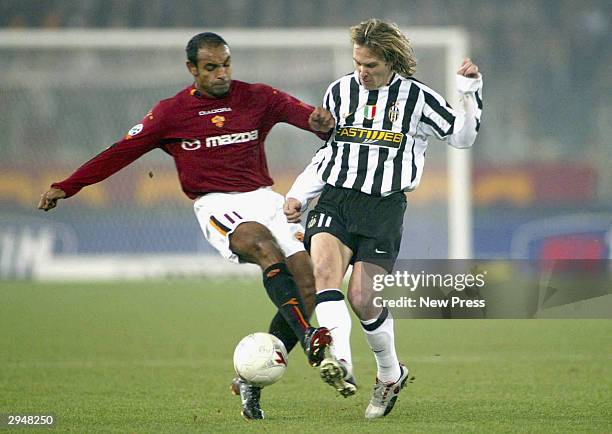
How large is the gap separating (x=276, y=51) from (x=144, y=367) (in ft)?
27.9

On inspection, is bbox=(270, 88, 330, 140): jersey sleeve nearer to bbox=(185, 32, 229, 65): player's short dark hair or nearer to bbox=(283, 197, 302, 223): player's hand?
bbox=(185, 32, 229, 65): player's short dark hair

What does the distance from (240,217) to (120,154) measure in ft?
2.52

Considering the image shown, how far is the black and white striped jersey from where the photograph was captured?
6.08 m

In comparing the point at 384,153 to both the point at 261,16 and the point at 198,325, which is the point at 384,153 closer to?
the point at 198,325

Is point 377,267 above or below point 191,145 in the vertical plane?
below

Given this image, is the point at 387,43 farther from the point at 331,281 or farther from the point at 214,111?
the point at 331,281

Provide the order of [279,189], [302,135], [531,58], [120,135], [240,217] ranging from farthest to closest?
1. [531,58]
2. [279,189]
3. [302,135]
4. [120,135]
5. [240,217]

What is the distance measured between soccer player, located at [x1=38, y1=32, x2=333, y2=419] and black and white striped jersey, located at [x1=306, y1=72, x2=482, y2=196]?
26 centimetres

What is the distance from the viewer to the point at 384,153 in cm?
610

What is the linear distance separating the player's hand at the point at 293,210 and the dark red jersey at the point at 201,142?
448 millimetres

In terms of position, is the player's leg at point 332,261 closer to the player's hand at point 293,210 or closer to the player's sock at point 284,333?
the player's hand at point 293,210

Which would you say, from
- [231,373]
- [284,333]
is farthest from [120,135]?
[284,333]

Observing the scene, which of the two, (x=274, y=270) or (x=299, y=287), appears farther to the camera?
(x=299, y=287)

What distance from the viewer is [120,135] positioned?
654 inches
